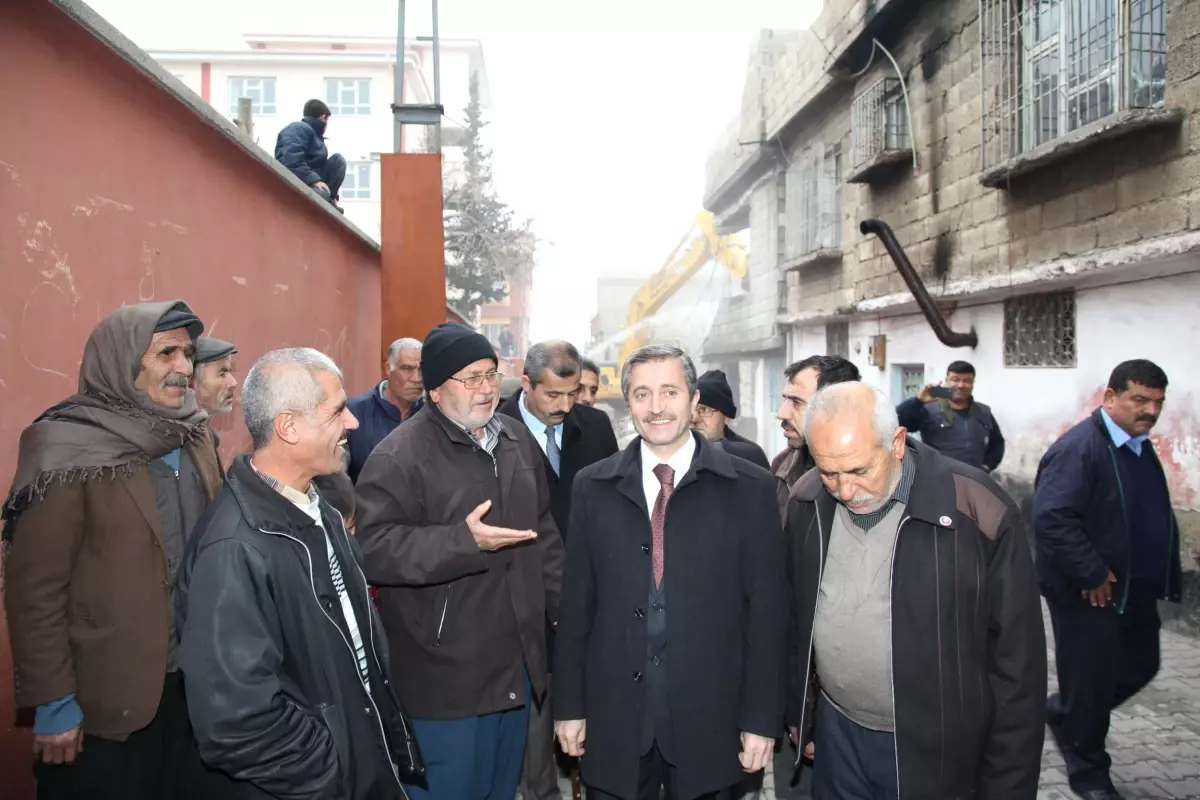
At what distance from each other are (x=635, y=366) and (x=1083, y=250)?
5.87 metres

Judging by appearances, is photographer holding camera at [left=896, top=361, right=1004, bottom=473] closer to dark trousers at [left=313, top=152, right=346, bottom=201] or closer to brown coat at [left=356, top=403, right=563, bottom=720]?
brown coat at [left=356, top=403, right=563, bottom=720]

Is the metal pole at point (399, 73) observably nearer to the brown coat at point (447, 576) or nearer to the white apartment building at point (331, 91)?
the brown coat at point (447, 576)

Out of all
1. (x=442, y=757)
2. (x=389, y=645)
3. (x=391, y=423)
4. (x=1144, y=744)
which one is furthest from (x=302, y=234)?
(x=1144, y=744)

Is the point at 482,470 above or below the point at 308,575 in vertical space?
above

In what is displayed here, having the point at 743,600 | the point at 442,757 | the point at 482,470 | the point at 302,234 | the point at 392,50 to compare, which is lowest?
the point at 442,757

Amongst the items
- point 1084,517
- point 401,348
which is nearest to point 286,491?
point 401,348

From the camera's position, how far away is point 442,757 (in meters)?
2.65

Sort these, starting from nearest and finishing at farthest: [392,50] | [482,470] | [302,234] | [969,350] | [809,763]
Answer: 1. [482,470]
2. [809,763]
3. [302,234]
4. [969,350]
5. [392,50]

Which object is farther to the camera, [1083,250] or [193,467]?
[1083,250]

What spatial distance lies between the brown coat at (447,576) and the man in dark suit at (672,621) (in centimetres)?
27

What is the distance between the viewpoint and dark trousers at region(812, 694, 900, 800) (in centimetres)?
231

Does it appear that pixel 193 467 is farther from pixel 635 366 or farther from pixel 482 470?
pixel 635 366

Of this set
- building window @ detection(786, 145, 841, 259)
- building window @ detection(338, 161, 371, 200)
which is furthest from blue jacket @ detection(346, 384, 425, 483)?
building window @ detection(338, 161, 371, 200)

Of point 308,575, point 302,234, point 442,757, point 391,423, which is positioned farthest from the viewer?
point 302,234
